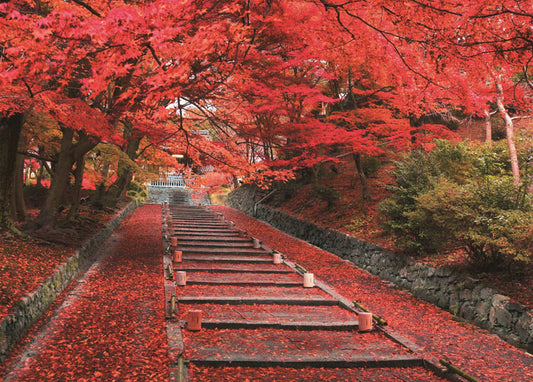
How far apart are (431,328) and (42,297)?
685 centimetres

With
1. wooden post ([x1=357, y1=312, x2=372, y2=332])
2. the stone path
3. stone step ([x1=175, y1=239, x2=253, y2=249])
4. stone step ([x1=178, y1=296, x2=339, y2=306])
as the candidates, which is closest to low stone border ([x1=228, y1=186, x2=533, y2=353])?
the stone path

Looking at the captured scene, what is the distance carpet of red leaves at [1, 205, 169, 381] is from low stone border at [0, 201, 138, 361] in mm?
296

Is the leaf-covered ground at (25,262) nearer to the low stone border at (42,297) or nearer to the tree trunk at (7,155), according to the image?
the low stone border at (42,297)

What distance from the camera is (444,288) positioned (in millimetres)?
9172

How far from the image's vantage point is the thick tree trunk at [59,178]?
11336mm

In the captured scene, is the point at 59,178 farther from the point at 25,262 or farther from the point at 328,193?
the point at 328,193

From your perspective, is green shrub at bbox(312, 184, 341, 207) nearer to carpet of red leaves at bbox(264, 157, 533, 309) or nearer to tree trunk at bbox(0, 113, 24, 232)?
carpet of red leaves at bbox(264, 157, 533, 309)

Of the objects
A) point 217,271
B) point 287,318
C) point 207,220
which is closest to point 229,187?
point 207,220

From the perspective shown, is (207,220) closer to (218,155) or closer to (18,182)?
(218,155)

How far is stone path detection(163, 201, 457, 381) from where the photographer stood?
18.1ft

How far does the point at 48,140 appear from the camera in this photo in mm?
14672

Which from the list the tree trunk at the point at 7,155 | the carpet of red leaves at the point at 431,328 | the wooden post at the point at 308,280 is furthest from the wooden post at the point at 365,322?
the tree trunk at the point at 7,155

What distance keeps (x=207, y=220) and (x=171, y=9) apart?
51.2ft

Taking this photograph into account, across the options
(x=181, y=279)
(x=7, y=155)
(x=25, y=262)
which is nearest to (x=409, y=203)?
(x=181, y=279)
